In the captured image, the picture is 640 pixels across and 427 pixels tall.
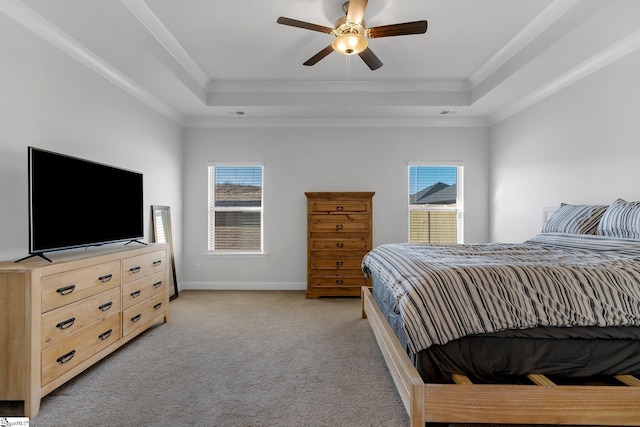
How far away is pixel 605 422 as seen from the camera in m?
1.46

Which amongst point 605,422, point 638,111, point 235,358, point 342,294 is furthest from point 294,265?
point 638,111

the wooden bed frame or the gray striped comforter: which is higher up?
the gray striped comforter

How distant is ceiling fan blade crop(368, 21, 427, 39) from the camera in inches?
87.8

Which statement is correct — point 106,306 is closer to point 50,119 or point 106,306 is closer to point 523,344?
point 50,119

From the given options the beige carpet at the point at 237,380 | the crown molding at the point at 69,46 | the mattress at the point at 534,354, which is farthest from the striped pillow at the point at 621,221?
the crown molding at the point at 69,46

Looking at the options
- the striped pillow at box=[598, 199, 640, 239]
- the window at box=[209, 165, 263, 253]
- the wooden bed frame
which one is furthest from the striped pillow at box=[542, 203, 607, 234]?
the window at box=[209, 165, 263, 253]

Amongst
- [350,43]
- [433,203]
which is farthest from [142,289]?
[433,203]

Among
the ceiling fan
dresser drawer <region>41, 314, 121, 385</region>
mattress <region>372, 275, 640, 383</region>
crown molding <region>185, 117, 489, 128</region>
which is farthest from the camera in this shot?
crown molding <region>185, 117, 489, 128</region>

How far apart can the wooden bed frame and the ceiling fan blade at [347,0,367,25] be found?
2.27 meters

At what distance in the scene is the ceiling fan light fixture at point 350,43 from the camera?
2.32 meters

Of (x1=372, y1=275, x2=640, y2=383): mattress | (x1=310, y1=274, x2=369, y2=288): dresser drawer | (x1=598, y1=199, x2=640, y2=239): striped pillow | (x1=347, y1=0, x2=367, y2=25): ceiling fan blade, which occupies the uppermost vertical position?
(x1=347, y1=0, x2=367, y2=25): ceiling fan blade

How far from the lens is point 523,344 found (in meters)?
1.56

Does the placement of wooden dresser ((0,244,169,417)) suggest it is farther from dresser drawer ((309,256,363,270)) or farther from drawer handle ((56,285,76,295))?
dresser drawer ((309,256,363,270))

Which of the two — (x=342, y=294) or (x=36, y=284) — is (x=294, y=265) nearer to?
(x=342, y=294)
